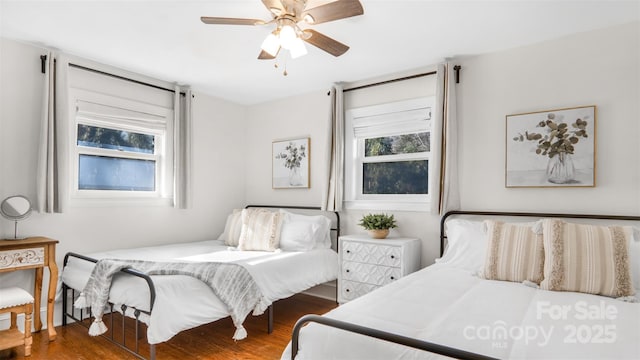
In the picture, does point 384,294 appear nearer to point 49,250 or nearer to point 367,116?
point 367,116

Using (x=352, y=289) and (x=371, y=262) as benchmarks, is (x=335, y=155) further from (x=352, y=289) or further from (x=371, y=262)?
(x=352, y=289)

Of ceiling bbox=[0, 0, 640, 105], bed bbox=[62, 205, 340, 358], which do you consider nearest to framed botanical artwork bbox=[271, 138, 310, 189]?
bed bbox=[62, 205, 340, 358]

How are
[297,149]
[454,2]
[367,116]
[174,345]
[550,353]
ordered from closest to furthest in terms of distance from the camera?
1. [550,353]
2. [454,2]
3. [174,345]
4. [367,116]
5. [297,149]

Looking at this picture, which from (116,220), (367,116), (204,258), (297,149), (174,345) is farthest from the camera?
(297,149)

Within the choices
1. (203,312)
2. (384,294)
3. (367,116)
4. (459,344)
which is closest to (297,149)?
(367,116)

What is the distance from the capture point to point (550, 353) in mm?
1401

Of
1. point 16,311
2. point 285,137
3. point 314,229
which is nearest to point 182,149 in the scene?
point 285,137

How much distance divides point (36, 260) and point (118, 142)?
1.43m

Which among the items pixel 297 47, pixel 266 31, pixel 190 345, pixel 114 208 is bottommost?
pixel 190 345

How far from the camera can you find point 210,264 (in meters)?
2.79

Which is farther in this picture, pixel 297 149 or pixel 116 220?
pixel 297 149

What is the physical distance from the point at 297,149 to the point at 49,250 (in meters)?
2.64

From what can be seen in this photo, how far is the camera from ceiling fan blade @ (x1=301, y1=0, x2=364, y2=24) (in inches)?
78.5

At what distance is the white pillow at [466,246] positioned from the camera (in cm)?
276
